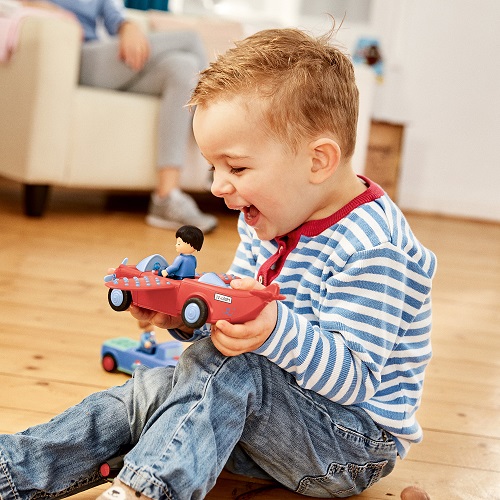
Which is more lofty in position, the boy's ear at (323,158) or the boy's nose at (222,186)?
the boy's ear at (323,158)

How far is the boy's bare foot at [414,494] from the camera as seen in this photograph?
Answer: 90 cm

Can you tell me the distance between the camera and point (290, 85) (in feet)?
2.78

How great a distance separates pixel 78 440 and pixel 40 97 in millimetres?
1789

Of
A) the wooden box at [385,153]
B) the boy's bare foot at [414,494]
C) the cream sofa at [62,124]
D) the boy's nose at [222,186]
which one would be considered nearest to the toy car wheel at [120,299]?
the boy's nose at [222,186]

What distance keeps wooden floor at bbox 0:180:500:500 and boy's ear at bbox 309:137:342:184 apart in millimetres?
361

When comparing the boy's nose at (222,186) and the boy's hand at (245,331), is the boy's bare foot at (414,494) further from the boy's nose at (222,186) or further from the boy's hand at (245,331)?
the boy's nose at (222,186)

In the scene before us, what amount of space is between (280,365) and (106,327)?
75 cm

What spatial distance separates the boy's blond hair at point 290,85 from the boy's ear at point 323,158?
0.5 inches

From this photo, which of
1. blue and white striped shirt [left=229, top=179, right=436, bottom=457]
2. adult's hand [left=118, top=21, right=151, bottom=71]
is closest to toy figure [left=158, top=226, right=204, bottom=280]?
blue and white striped shirt [left=229, top=179, right=436, bottom=457]

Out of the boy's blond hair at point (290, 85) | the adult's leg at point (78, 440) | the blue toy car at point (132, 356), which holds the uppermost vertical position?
the boy's blond hair at point (290, 85)

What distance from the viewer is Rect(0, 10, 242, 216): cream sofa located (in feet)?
7.93

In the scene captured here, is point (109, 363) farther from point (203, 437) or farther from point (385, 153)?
point (385, 153)

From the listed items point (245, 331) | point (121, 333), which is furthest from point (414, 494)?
point (121, 333)

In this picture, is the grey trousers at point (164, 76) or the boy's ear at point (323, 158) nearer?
the boy's ear at point (323, 158)
